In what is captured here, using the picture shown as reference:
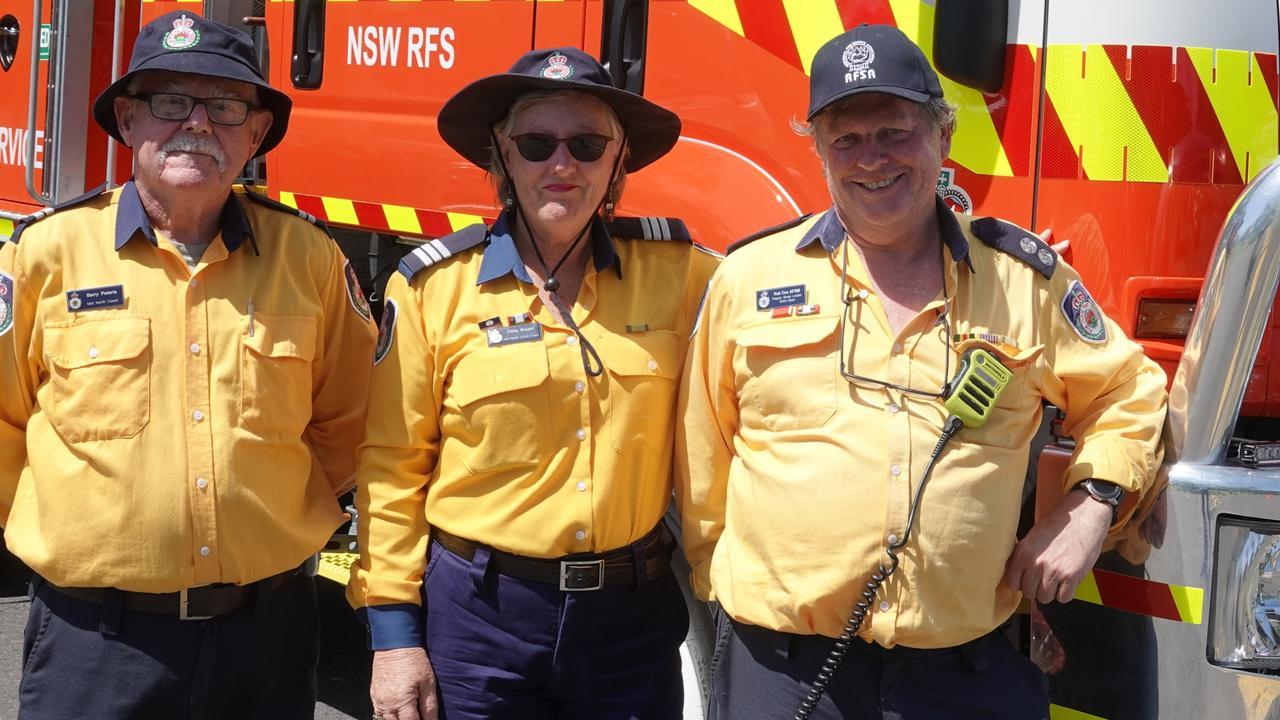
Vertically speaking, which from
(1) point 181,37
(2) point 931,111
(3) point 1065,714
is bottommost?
(3) point 1065,714

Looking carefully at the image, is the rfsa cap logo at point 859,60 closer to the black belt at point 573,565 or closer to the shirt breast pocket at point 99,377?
the black belt at point 573,565

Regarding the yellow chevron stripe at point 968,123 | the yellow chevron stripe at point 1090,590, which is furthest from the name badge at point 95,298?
the yellow chevron stripe at point 1090,590

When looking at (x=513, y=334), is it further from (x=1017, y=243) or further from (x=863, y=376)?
(x=1017, y=243)

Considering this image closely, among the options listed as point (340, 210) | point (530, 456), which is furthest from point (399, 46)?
point (530, 456)

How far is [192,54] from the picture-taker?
256 centimetres

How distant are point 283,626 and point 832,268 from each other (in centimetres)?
125

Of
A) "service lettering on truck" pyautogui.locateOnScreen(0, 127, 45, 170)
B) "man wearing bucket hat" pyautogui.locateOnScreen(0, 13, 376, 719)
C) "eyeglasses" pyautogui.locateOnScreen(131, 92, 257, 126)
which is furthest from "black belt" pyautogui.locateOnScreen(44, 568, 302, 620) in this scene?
"service lettering on truck" pyautogui.locateOnScreen(0, 127, 45, 170)

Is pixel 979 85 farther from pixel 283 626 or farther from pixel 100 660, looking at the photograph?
pixel 100 660

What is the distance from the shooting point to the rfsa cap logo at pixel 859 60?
7.45 ft

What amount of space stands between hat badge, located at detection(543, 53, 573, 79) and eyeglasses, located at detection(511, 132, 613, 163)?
0.11 m

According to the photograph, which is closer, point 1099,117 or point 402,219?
point 1099,117

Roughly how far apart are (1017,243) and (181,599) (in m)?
1.62

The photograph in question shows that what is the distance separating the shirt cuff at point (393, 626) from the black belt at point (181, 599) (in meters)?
0.28

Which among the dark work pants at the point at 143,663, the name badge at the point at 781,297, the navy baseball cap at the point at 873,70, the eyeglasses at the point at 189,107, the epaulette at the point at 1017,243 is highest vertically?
the navy baseball cap at the point at 873,70
